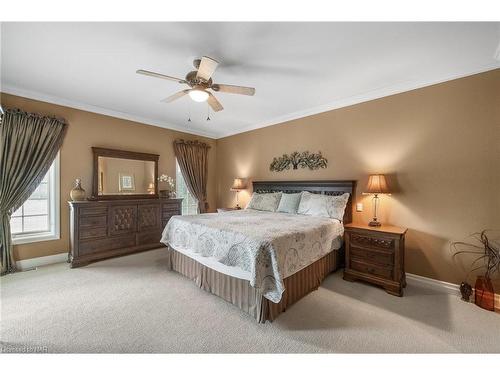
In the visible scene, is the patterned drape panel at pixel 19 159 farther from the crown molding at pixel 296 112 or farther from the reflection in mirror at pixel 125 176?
the reflection in mirror at pixel 125 176

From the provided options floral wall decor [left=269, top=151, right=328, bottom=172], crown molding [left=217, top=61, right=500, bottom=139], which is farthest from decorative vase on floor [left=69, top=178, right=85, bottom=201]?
crown molding [left=217, top=61, right=500, bottom=139]

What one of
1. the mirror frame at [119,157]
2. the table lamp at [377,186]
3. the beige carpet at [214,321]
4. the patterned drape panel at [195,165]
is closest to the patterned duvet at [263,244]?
the beige carpet at [214,321]

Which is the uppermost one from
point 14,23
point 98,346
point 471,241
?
point 14,23

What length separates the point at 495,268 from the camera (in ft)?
7.66

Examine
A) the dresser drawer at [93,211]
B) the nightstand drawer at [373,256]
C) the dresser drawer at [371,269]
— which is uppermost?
the dresser drawer at [93,211]

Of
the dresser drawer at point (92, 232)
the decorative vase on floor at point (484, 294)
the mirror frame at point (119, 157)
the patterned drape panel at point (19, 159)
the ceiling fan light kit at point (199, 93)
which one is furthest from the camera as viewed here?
the mirror frame at point (119, 157)

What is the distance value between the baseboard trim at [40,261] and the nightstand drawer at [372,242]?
4684mm

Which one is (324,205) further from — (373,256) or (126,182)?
(126,182)

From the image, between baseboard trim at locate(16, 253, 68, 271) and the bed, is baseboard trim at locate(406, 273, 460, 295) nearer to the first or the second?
the bed

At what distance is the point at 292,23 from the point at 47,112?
4029mm

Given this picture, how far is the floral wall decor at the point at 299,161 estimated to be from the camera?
3855 millimetres
